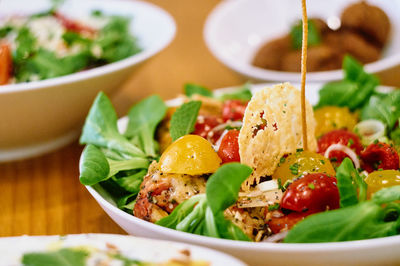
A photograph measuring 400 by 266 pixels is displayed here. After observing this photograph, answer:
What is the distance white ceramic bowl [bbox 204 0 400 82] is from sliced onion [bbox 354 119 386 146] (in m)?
0.71

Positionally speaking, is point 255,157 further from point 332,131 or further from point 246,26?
point 246,26

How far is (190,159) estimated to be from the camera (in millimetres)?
1134

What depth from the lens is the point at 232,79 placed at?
2408 mm

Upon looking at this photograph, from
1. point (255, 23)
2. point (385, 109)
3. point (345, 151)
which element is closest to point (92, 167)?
point (345, 151)

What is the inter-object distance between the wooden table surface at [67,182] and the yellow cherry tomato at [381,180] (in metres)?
0.64

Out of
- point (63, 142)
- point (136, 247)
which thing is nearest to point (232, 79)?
point (63, 142)

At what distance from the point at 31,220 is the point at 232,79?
1245mm

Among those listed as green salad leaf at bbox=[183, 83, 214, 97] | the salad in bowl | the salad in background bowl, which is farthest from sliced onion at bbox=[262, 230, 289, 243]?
the salad in bowl

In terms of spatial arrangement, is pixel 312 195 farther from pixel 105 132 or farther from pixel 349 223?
pixel 105 132

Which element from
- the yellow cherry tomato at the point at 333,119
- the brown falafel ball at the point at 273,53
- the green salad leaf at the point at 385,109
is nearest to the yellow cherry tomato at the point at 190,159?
the yellow cherry tomato at the point at 333,119

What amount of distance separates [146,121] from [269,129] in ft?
1.44

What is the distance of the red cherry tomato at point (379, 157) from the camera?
1261mm

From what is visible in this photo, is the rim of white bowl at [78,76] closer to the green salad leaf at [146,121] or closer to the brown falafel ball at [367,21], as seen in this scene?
the green salad leaf at [146,121]

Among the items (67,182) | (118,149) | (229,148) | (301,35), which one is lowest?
(67,182)
